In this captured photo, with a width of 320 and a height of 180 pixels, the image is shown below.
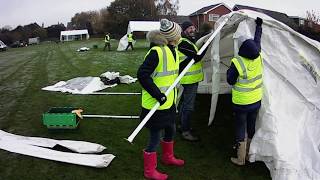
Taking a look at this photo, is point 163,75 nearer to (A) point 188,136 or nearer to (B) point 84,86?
(A) point 188,136

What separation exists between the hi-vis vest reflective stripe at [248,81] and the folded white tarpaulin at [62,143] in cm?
219

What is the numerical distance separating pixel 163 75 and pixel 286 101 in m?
1.87

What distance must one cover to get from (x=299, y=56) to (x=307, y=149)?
1382 mm

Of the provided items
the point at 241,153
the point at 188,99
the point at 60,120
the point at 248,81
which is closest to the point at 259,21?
the point at 248,81

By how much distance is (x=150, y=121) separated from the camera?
14.3ft

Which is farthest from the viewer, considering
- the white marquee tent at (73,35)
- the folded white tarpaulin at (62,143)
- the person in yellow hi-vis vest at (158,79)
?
the white marquee tent at (73,35)

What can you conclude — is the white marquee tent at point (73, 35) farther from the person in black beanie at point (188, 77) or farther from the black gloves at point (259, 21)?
the black gloves at point (259, 21)

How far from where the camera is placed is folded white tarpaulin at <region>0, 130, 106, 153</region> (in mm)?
5449

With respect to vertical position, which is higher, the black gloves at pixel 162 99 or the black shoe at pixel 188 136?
the black gloves at pixel 162 99

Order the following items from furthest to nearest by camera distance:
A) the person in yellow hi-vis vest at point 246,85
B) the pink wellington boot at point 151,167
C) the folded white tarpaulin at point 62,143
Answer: the folded white tarpaulin at point 62,143
the person in yellow hi-vis vest at point 246,85
the pink wellington boot at point 151,167

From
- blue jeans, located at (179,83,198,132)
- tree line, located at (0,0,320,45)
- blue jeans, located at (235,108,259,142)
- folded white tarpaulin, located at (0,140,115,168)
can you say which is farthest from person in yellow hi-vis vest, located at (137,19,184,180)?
tree line, located at (0,0,320,45)

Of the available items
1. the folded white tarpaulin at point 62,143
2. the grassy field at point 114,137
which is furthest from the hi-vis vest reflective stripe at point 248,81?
the folded white tarpaulin at point 62,143

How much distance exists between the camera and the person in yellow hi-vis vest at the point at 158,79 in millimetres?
4176

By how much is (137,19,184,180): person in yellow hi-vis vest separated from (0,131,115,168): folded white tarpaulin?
33.9 inches
